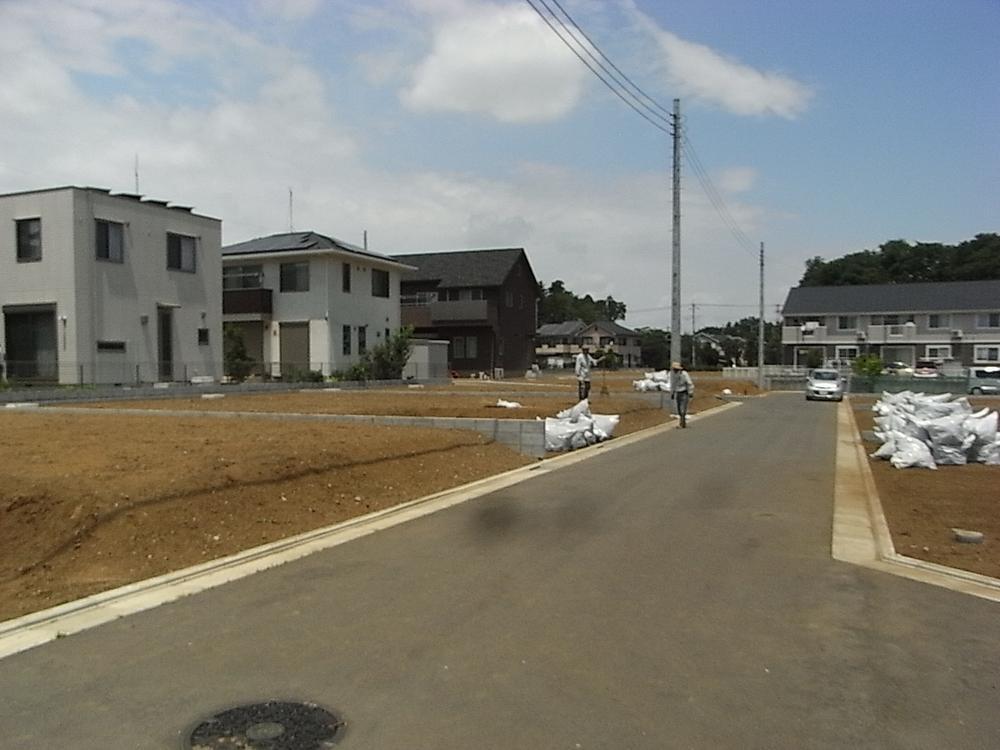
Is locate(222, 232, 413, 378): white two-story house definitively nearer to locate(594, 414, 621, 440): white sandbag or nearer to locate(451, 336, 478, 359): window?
locate(451, 336, 478, 359): window

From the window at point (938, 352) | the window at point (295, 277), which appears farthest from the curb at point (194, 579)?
the window at point (938, 352)

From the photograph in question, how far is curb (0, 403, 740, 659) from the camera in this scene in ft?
18.2

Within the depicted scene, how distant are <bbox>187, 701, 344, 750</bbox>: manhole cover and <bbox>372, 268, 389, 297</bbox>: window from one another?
39.0m

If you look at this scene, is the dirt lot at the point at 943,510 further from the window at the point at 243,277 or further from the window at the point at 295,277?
the window at the point at 243,277

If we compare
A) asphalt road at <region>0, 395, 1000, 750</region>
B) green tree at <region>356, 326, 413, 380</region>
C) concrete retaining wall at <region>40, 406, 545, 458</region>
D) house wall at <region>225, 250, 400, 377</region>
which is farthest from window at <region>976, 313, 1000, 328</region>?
asphalt road at <region>0, 395, 1000, 750</region>

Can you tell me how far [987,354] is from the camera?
63.5 metres

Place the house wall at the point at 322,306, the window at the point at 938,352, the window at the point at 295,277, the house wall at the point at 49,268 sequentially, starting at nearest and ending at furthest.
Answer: the house wall at the point at 49,268
the house wall at the point at 322,306
the window at the point at 295,277
the window at the point at 938,352

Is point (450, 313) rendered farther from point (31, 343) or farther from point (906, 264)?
point (906, 264)

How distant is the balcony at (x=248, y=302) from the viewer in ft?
129

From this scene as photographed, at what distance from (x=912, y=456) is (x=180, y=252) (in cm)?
2581

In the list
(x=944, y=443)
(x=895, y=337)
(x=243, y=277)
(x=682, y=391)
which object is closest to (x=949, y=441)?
(x=944, y=443)

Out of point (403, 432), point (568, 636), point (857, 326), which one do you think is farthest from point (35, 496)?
point (857, 326)

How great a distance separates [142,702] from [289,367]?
108ft

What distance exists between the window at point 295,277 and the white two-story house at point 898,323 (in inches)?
1801
